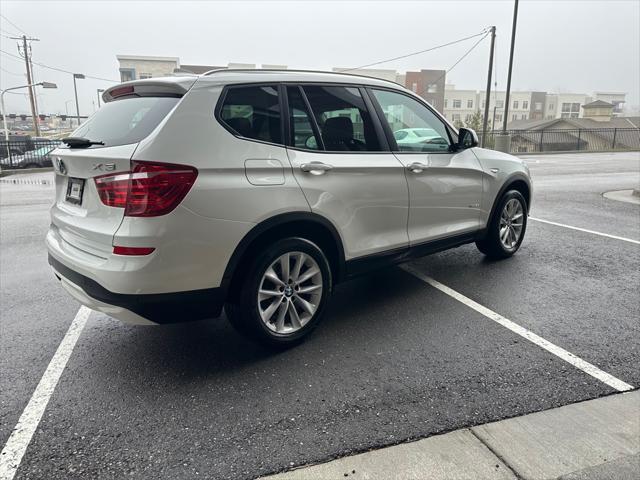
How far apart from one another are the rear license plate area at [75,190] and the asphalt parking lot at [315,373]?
1.09m

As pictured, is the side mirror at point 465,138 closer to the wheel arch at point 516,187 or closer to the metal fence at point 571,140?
the wheel arch at point 516,187

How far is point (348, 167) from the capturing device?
348 centimetres

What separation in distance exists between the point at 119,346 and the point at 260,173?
1.68 m

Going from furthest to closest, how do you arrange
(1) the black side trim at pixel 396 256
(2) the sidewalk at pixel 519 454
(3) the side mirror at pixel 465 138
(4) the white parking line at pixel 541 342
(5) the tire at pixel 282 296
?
(3) the side mirror at pixel 465 138 → (1) the black side trim at pixel 396 256 → (5) the tire at pixel 282 296 → (4) the white parking line at pixel 541 342 → (2) the sidewalk at pixel 519 454

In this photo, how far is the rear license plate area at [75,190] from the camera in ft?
9.87

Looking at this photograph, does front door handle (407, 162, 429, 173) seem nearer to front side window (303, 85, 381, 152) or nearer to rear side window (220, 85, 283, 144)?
front side window (303, 85, 381, 152)

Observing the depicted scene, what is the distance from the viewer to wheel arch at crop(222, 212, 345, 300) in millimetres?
2959

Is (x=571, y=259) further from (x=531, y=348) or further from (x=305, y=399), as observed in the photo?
(x=305, y=399)

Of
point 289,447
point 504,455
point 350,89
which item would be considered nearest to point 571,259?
point 350,89

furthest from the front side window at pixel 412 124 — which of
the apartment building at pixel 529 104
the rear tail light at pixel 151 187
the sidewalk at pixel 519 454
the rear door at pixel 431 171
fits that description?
the apartment building at pixel 529 104

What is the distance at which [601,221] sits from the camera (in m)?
7.75

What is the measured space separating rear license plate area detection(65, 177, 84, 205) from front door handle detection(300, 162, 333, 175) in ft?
4.67

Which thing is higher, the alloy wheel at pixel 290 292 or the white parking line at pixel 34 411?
the alloy wheel at pixel 290 292

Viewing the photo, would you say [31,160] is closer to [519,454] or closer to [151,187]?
[151,187]
